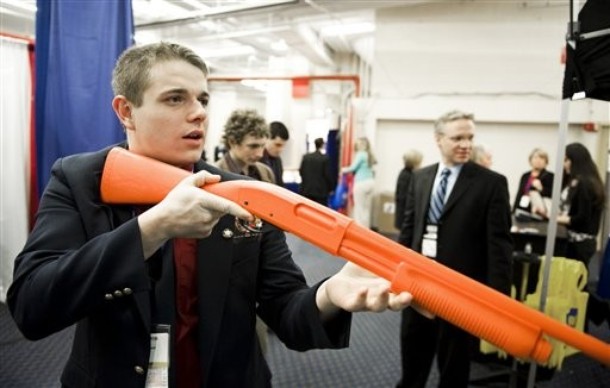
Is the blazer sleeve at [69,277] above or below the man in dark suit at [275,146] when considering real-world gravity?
below

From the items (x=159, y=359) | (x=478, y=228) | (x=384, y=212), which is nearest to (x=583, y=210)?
(x=478, y=228)

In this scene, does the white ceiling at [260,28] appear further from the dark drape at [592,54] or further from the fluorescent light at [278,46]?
the dark drape at [592,54]

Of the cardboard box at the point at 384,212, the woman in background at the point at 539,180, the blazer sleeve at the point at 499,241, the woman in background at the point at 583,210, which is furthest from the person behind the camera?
the cardboard box at the point at 384,212

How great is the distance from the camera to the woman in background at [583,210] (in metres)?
3.94

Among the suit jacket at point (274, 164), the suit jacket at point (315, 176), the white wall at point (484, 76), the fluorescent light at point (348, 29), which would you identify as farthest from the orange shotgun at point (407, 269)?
the fluorescent light at point (348, 29)

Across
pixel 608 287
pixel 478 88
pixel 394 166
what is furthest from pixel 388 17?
pixel 608 287

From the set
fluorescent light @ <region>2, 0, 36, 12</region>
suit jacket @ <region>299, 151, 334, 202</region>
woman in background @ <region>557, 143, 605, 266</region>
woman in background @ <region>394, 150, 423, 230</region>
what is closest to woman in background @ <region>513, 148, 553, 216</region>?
woman in background @ <region>557, 143, 605, 266</region>

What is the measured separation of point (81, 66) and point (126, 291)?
196 centimetres

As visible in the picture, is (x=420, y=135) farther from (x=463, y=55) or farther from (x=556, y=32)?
(x=556, y=32)

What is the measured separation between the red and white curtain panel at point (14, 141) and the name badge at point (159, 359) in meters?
3.57

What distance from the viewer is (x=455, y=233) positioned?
2.61 meters

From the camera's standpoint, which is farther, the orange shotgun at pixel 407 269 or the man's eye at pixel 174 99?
the man's eye at pixel 174 99

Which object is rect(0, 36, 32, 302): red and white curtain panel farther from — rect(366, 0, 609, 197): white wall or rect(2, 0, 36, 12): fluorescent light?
rect(366, 0, 609, 197): white wall

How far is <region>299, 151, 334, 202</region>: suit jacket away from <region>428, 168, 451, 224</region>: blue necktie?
16.6 ft
